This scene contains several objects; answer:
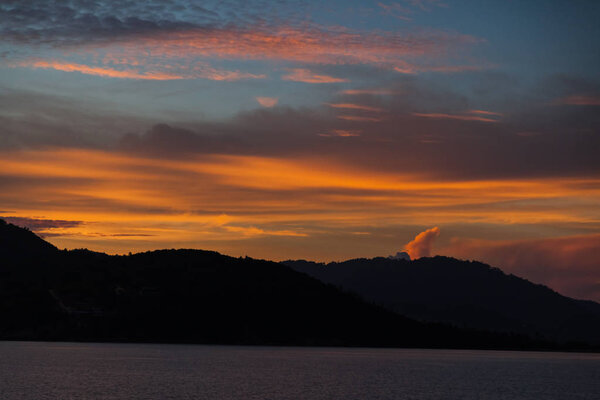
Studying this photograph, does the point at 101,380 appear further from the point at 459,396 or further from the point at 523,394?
the point at 523,394

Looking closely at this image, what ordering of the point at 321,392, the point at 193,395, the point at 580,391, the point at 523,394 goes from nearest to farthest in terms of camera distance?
the point at 193,395 → the point at 321,392 → the point at 523,394 → the point at 580,391

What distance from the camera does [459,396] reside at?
559 feet

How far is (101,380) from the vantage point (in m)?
185

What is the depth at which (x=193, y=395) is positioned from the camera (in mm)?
155750

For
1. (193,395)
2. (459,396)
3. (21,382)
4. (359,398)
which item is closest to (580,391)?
(459,396)

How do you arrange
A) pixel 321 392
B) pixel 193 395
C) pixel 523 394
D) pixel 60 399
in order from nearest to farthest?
pixel 60 399
pixel 193 395
pixel 321 392
pixel 523 394

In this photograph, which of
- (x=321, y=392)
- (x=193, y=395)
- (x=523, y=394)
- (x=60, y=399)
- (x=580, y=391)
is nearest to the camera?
(x=60, y=399)

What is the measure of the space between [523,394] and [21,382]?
386 feet

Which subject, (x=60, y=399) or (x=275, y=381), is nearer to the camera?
(x=60, y=399)

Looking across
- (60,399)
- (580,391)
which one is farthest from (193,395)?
(580,391)

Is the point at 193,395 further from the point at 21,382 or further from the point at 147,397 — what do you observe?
the point at 21,382

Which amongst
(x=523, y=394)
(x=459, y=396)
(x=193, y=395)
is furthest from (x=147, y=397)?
(x=523, y=394)

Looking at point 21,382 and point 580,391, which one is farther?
point 580,391

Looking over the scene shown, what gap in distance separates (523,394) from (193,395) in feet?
263
